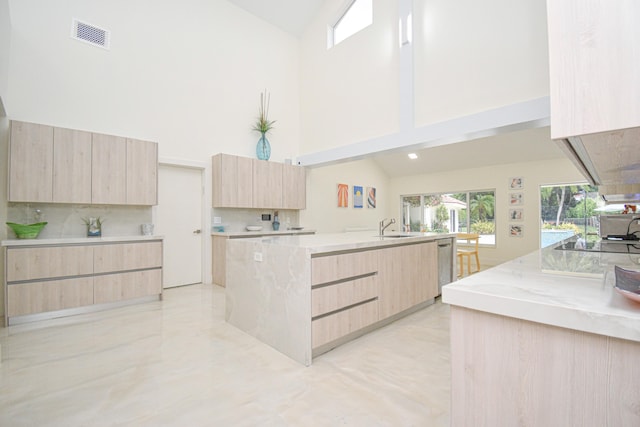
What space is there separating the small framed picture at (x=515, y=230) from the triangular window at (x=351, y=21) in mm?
5231

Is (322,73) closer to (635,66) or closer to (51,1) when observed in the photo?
(51,1)

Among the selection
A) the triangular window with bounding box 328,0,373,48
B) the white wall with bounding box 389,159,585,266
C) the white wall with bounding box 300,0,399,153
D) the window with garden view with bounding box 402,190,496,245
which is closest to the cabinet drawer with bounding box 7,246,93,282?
the white wall with bounding box 300,0,399,153

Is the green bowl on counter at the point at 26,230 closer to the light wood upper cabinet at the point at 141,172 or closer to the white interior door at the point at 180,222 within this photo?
the light wood upper cabinet at the point at 141,172

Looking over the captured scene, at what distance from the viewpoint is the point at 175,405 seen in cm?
170

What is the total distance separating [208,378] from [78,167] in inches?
121

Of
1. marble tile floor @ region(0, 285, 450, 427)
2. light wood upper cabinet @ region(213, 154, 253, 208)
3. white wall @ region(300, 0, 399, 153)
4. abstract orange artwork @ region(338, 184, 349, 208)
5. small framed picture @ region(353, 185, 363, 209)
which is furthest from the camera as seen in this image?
small framed picture @ region(353, 185, 363, 209)

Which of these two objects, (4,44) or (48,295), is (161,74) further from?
(48,295)

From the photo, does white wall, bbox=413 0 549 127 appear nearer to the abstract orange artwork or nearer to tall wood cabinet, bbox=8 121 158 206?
the abstract orange artwork

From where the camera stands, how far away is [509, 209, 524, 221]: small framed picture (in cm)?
647

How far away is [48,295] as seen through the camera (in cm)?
311

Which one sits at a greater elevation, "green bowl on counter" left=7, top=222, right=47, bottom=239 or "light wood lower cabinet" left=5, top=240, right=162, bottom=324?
"green bowl on counter" left=7, top=222, right=47, bottom=239

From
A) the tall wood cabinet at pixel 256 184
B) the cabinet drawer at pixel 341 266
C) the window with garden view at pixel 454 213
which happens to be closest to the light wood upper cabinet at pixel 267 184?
the tall wood cabinet at pixel 256 184

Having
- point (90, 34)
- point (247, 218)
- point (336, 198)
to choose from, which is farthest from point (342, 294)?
point (336, 198)

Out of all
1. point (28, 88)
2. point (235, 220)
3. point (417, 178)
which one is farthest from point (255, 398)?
point (417, 178)
